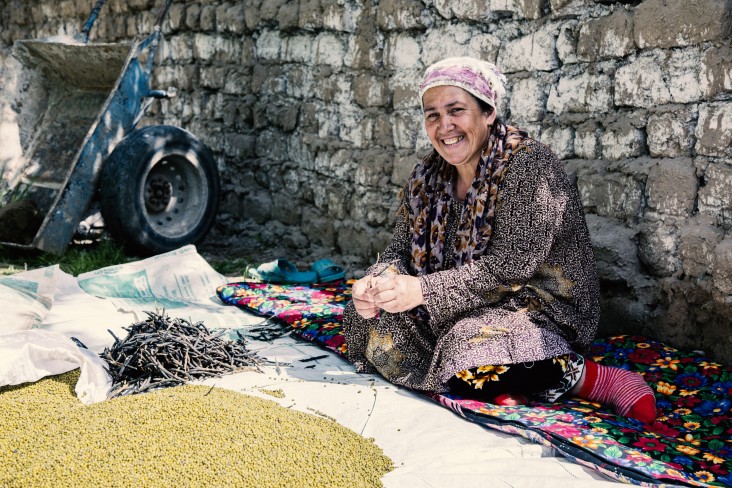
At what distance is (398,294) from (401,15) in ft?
7.40

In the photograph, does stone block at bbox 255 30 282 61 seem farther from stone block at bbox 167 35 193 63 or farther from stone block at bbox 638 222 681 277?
stone block at bbox 638 222 681 277

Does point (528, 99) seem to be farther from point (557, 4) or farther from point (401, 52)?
point (401, 52)

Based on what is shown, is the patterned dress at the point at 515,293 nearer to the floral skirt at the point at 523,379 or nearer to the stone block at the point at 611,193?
the floral skirt at the point at 523,379

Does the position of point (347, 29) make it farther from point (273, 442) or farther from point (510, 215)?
point (273, 442)

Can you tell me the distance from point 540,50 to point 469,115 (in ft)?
3.26

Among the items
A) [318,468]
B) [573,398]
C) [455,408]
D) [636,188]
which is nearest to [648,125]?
[636,188]

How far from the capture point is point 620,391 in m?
2.79

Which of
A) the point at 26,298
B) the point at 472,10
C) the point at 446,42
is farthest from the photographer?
the point at 446,42

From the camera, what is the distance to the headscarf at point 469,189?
2963mm

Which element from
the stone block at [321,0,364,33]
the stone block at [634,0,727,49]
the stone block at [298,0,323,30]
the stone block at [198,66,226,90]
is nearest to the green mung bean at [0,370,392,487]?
the stone block at [634,0,727,49]

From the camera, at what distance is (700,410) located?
2.75 m

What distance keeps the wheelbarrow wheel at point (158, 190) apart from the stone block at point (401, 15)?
1717mm

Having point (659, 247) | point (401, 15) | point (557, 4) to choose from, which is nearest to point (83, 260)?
point (401, 15)

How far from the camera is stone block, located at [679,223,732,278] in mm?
3066
